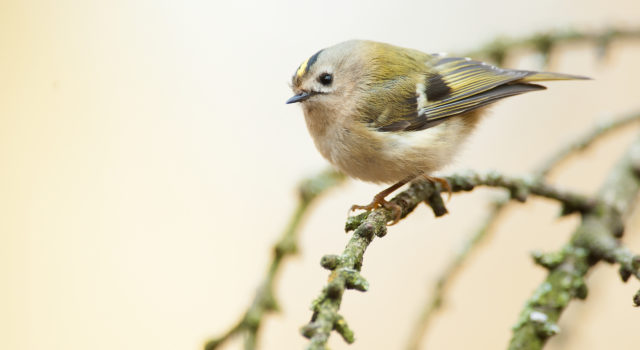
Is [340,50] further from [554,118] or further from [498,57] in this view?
[554,118]

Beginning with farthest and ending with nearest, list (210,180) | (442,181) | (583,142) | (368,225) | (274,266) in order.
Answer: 1. (210,180)
2. (583,142)
3. (442,181)
4. (274,266)
5. (368,225)

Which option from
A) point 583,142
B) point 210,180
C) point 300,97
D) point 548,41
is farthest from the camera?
point 210,180

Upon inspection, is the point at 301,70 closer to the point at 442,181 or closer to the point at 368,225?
the point at 442,181

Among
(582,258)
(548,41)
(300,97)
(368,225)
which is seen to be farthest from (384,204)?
(548,41)

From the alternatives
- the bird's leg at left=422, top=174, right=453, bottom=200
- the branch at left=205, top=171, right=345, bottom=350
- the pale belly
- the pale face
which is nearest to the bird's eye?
the pale face

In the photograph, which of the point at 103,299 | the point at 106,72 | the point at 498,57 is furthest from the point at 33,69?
the point at 498,57

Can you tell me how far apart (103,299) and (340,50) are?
124cm

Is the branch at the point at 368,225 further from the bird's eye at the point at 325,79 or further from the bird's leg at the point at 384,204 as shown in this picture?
the bird's eye at the point at 325,79

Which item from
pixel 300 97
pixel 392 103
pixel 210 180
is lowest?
pixel 210 180

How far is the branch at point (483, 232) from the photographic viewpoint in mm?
1525

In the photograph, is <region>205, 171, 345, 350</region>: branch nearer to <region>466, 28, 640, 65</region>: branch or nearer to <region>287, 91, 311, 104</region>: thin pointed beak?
<region>287, 91, 311, 104</region>: thin pointed beak

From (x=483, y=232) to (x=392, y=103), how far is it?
50 cm

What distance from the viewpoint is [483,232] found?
63.3 inches

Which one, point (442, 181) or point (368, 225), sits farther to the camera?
point (442, 181)
